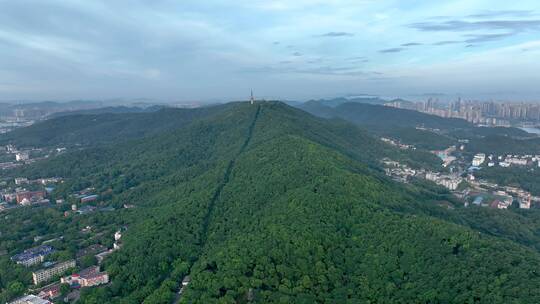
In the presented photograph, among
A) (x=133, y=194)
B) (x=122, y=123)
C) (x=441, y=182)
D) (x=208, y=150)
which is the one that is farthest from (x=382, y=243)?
(x=122, y=123)

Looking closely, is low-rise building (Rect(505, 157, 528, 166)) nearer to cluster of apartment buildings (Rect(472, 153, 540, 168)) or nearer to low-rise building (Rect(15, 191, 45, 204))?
cluster of apartment buildings (Rect(472, 153, 540, 168))

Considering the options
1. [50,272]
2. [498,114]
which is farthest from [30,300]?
[498,114]

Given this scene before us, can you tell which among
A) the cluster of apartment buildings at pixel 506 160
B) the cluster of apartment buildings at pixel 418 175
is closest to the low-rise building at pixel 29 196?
the cluster of apartment buildings at pixel 418 175

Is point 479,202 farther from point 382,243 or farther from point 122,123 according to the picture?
point 122,123

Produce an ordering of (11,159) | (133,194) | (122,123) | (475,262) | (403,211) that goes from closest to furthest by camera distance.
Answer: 1. (475,262)
2. (403,211)
3. (133,194)
4. (11,159)
5. (122,123)

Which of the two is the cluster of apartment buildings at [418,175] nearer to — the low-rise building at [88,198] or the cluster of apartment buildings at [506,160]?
the cluster of apartment buildings at [506,160]

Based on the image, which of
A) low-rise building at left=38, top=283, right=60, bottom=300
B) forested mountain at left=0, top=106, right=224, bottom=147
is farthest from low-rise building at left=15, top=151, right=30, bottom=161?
low-rise building at left=38, top=283, right=60, bottom=300

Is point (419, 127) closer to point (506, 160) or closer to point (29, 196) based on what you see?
point (506, 160)
